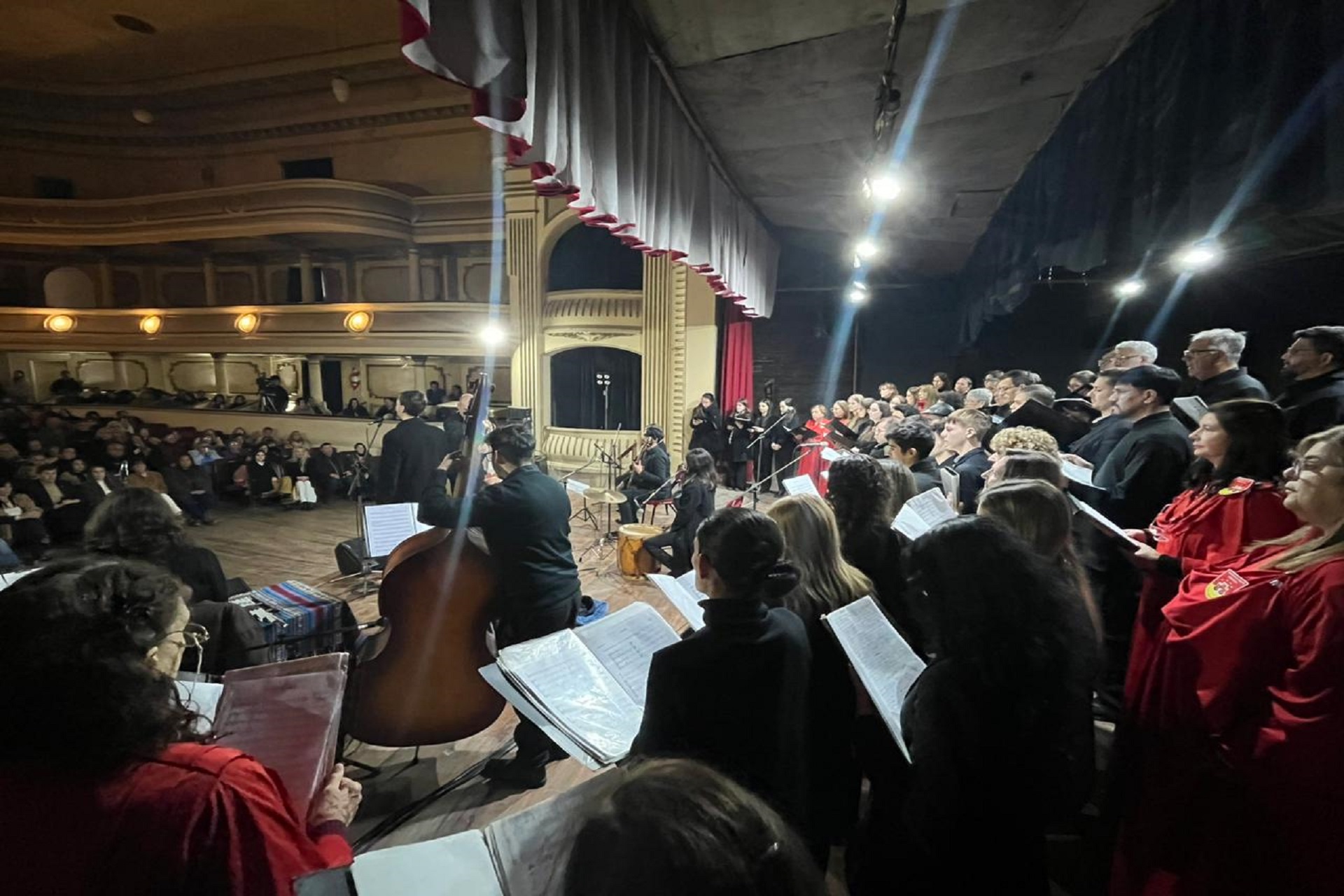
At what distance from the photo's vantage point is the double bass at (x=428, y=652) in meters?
2.33

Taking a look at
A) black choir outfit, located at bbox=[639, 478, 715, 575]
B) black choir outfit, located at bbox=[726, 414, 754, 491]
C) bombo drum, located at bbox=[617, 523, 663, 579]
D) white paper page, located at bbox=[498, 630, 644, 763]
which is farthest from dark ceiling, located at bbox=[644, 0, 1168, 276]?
black choir outfit, located at bbox=[726, 414, 754, 491]

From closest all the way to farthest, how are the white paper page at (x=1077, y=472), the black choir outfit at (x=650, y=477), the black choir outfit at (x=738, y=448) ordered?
the white paper page at (x=1077, y=472)
the black choir outfit at (x=650, y=477)
the black choir outfit at (x=738, y=448)

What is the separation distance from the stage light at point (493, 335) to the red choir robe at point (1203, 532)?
9901 mm

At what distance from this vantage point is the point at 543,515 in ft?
8.23

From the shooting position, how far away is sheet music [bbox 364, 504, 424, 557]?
362cm

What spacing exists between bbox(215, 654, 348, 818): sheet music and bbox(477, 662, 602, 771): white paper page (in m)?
0.33

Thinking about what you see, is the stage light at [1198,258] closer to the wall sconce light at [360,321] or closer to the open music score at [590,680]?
the open music score at [590,680]

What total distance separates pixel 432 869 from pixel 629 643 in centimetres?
72

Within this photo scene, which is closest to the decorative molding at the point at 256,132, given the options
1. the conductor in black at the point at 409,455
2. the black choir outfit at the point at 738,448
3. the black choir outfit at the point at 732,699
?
the black choir outfit at the point at 738,448

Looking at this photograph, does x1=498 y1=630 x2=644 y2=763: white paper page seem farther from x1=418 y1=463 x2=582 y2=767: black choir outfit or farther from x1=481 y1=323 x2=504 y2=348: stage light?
x1=481 y1=323 x2=504 y2=348: stage light

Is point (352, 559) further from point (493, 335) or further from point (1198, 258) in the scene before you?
point (1198, 258)

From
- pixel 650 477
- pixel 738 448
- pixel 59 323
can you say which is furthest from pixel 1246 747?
pixel 59 323

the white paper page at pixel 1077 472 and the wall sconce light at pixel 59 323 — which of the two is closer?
the white paper page at pixel 1077 472

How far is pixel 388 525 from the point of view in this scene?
12.2ft
